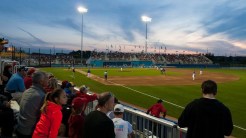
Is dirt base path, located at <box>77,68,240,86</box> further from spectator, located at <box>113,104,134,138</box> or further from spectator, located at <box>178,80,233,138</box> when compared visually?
spectator, located at <box>178,80,233,138</box>

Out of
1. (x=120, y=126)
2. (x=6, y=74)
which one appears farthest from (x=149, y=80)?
(x=120, y=126)

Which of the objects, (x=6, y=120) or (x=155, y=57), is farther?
(x=155, y=57)

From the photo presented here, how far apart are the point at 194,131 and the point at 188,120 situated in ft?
0.63

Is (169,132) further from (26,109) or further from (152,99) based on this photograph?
(152,99)

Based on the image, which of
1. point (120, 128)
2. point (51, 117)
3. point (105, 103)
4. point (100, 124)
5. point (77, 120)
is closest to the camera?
point (100, 124)

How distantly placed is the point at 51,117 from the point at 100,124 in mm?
1019

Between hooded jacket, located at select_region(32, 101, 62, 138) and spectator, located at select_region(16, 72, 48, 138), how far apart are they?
0.69 m

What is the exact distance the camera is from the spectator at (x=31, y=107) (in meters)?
5.48

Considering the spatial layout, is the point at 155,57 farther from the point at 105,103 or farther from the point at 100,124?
the point at 100,124

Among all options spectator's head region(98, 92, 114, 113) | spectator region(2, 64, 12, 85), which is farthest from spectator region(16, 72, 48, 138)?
spectator region(2, 64, 12, 85)

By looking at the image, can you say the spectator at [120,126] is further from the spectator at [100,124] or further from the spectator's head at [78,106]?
the spectator's head at [78,106]

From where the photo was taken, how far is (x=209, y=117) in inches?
180

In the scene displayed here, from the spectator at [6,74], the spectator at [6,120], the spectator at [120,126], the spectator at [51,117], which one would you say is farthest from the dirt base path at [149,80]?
the spectator at [51,117]

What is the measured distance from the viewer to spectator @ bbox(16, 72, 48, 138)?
548 centimetres
